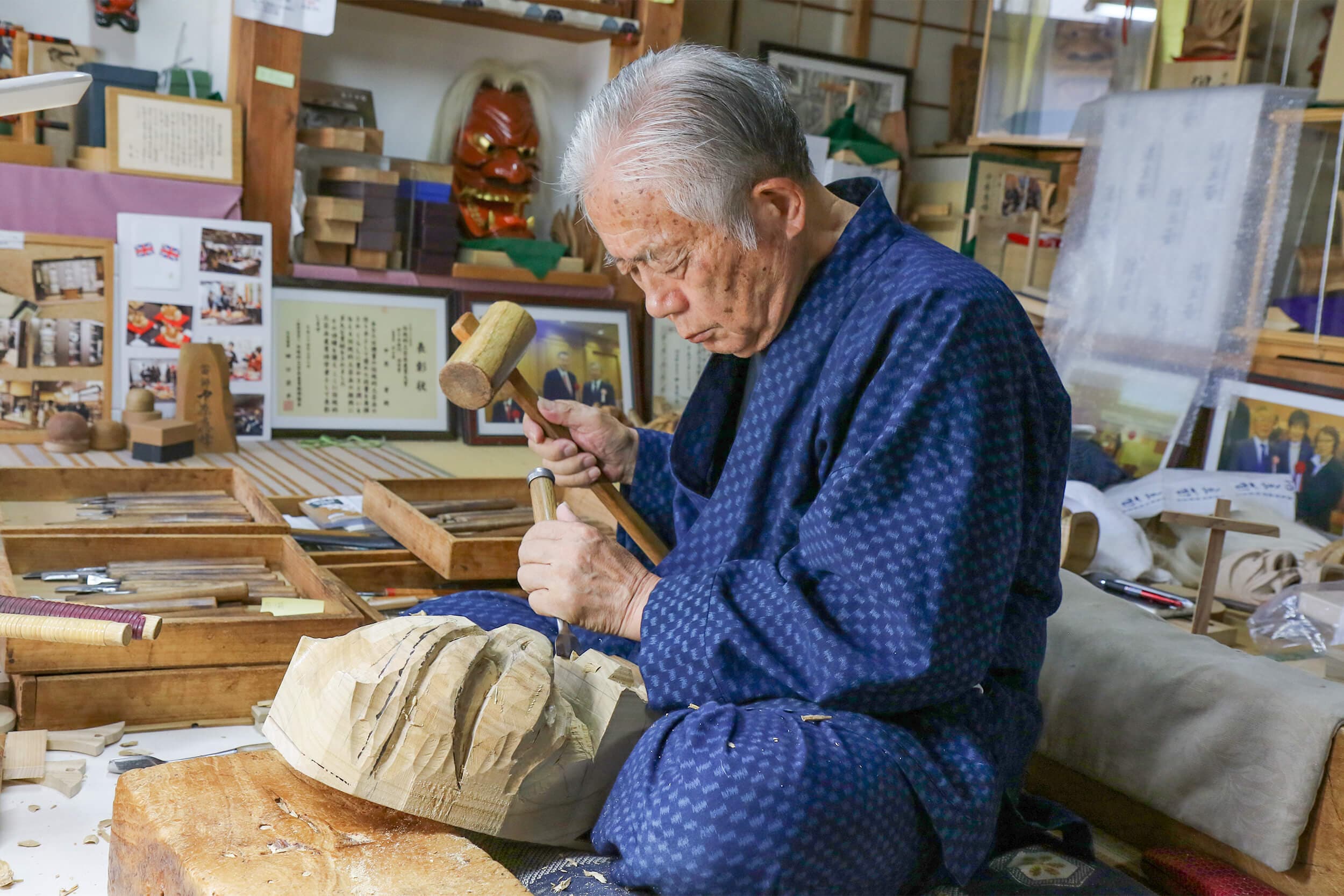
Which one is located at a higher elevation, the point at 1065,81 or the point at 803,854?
the point at 1065,81

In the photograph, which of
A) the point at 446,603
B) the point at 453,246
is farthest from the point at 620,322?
the point at 446,603

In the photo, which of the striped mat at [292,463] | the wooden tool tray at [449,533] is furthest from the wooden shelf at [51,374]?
the wooden tool tray at [449,533]

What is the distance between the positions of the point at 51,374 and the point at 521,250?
178 centimetres

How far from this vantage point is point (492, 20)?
179 inches

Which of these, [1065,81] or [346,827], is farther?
[1065,81]

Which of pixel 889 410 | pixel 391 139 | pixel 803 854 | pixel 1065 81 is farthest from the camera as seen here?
pixel 1065 81

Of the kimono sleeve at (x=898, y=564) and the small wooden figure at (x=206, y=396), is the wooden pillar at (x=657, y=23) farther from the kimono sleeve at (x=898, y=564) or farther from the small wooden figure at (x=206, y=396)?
the kimono sleeve at (x=898, y=564)

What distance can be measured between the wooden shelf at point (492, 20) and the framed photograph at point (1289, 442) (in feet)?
8.68

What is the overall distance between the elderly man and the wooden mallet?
0.27 meters

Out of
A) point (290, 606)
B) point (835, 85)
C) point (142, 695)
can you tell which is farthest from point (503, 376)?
point (835, 85)

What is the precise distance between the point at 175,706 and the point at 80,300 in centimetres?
231

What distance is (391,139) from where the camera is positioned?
4914 millimetres

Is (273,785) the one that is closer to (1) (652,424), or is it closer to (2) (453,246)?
(1) (652,424)

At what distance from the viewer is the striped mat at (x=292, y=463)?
3.27 metres
